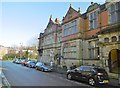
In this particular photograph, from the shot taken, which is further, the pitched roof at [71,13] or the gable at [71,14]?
the gable at [71,14]

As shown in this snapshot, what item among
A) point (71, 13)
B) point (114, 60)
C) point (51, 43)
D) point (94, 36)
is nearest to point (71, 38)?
point (71, 13)

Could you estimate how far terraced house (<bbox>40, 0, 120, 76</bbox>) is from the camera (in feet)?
69.3

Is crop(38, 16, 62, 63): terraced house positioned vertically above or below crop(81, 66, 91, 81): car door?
above

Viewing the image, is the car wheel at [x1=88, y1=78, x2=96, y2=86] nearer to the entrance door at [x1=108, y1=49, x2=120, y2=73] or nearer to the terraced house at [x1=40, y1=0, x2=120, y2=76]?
the terraced house at [x1=40, y1=0, x2=120, y2=76]

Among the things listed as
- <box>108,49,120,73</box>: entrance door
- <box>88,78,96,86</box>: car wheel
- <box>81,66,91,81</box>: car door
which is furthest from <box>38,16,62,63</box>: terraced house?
<box>88,78,96,86</box>: car wheel

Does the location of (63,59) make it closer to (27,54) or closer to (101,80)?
(101,80)

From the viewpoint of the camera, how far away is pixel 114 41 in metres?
20.2

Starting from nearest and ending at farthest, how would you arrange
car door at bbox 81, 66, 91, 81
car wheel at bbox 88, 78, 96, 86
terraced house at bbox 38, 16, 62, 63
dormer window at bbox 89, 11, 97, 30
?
car wheel at bbox 88, 78, 96, 86 < car door at bbox 81, 66, 91, 81 < dormer window at bbox 89, 11, 97, 30 < terraced house at bbox 38, 16, 62, 63

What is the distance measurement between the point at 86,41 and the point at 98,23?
13.1 ft

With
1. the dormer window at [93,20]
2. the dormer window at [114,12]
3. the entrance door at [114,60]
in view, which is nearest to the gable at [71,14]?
the dormer window at [93,20]

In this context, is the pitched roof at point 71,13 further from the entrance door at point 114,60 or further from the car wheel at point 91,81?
the car wheel at point 91,81

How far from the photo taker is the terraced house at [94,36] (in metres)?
21.1

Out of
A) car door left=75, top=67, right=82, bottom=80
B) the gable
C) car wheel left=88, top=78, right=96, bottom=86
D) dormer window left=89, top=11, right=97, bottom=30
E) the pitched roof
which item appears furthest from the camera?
the gable

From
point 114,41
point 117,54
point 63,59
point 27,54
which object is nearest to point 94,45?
point 117,54
